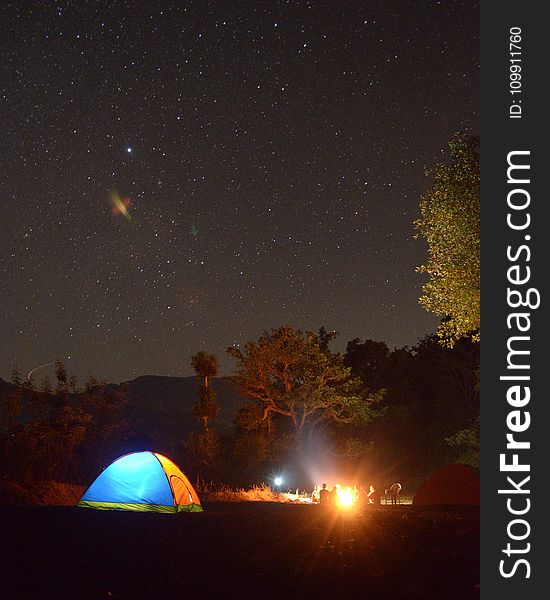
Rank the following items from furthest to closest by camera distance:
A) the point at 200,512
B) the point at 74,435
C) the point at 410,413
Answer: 1. the point at 410,413
2. the point at 74,435
3. the point at 200,512

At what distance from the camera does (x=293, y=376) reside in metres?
42.5

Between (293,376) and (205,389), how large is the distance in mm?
7550

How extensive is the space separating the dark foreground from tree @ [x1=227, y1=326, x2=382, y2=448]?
1073 inches

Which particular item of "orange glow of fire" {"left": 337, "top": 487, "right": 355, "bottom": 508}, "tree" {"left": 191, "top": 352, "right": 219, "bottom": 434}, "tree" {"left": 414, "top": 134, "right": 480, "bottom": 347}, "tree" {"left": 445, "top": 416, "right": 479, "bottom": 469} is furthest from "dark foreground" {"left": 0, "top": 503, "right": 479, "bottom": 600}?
"tree" {"left": 445, "top": 416, "right": 479, "bottom": 469}

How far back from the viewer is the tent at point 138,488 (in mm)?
18359

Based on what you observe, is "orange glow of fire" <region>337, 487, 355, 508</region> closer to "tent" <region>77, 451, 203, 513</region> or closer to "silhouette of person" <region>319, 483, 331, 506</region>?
"silhouette of person" <region>319, 483, 331, 506</region>

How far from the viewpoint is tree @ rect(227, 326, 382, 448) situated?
41.8 meters

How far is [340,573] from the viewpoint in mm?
7656

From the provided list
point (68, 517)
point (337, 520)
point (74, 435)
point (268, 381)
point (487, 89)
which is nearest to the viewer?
point (487, 89)

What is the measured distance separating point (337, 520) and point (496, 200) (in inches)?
344

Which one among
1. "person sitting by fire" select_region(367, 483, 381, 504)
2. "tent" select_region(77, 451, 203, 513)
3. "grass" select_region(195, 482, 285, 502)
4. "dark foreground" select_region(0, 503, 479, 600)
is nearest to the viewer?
"dark foreground" select_region(0, 503, 479, 600)

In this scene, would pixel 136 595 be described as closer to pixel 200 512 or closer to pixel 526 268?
pixel 526 268

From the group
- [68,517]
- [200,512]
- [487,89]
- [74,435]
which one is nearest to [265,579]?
[68,517]

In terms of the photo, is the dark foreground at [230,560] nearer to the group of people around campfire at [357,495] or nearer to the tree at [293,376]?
the group of people around campfire at [357,495]
